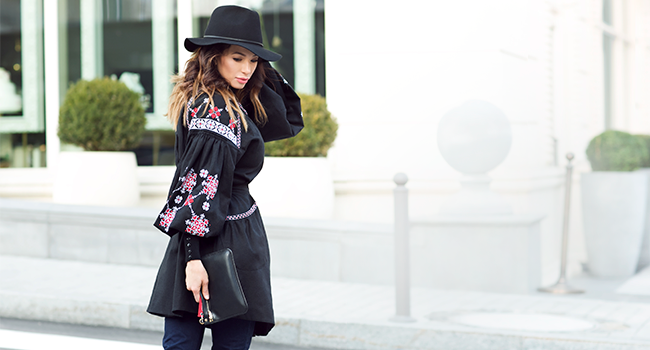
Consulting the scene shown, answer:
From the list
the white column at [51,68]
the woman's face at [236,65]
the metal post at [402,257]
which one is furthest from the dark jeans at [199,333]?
the white column at [51,68]

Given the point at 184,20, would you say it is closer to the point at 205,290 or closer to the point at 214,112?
the point at 214,112

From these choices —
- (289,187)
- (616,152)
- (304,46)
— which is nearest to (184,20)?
(304,46)

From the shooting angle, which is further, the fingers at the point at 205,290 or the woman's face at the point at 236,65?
the woman's face at the point at 236,65

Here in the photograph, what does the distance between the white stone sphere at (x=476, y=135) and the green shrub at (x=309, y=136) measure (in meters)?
1.38

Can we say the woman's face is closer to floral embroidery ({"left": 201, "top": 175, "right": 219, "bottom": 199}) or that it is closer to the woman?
the woman

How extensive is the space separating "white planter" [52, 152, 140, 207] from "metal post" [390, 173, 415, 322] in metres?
4.45

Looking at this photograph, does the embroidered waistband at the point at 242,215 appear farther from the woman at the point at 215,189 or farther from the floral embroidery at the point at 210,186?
the floral embroidery at the point at 210,186

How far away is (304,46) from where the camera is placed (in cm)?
958

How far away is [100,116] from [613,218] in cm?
574

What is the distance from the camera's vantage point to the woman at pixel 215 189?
2.51 meters

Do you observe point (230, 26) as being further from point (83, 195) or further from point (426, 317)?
point (83, 195)

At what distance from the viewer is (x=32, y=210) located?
7.69 meters

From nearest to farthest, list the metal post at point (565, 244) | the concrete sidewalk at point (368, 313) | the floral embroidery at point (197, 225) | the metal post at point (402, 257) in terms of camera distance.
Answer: the floral embroidery at point (197, 225), the concrete sidewalk at point (368, 313), the metal post at point (402, 257), the metal post at point (565, 244)

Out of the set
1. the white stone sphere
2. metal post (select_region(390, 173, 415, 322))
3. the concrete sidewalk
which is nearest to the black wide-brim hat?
metal post (select_region(390, 173, 415, 322))
